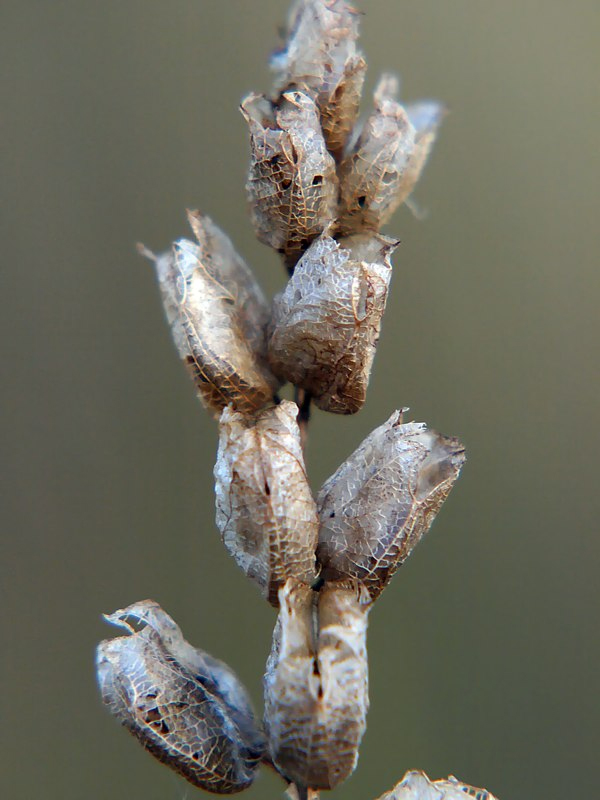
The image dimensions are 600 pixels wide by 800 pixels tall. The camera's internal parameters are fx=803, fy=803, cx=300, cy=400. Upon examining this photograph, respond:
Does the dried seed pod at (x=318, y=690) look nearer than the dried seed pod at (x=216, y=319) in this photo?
Yes

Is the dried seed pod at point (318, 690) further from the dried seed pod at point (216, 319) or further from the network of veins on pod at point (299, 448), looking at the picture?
the dried seed pod at point (216, 319)

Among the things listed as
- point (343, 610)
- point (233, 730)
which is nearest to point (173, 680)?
point (233, 730)

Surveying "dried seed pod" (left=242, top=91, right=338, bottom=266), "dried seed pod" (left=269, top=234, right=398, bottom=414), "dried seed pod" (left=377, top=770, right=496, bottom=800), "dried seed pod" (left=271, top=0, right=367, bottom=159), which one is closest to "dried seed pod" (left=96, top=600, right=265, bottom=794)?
"dried seed pod" (left=377, top=770, right=496, bottom=800)

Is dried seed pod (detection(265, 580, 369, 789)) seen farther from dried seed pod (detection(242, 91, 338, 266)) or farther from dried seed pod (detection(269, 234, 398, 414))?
dried seed pod (detection(242, 91, 338, 266))

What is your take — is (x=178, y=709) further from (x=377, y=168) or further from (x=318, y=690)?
(x=377, y=168)

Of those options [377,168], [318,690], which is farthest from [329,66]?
[318,690]

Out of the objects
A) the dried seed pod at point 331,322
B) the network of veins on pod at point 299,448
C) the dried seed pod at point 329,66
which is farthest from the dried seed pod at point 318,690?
the dried seed pod at point 329,66
